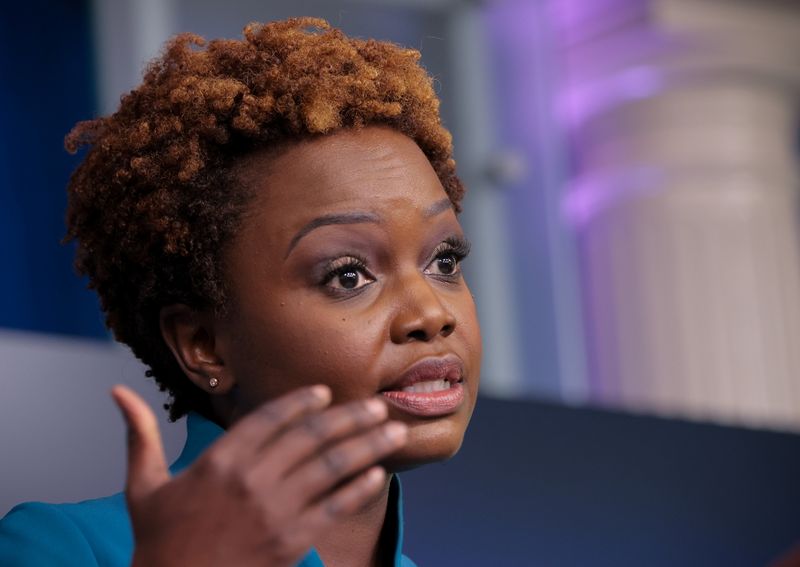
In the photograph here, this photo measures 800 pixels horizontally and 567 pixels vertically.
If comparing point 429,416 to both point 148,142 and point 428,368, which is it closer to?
point 428,368

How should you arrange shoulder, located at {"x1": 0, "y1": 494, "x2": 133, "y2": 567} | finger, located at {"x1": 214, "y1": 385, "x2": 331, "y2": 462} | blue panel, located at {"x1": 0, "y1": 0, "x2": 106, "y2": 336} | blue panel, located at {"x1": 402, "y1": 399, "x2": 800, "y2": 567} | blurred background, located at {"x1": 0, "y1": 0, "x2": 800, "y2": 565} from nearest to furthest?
finger, located at {"x1": 214, "y1": 385, "x2": 331, "y2": 462} → shoulder, located at {"x1": 0, "y1": 494, "x2": 133, "y2": 567} → blue panel, located at {"x1": 402, "y1": 399, "x2": 800, "y2": 567} → blue panel, located at {"x1": 0, "y1": 0, "x2": 106, "y2": 336} → blurred background, located at {"x1": 0, "y1": 0, "x2": 800, "y2": 565}

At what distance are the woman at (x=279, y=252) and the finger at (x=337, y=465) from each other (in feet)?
0.61

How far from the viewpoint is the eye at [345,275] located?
4.17ft

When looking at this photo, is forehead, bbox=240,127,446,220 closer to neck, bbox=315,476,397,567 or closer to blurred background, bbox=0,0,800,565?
neck, bbox=315,476,397,567

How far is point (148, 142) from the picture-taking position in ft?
4.43

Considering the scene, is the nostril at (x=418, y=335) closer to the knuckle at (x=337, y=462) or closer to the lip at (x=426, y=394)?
the lip at (x=426, y=394)

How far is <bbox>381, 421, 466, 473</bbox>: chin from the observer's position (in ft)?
4.06

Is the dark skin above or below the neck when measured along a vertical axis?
above

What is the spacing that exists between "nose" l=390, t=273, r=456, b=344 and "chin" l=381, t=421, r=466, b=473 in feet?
0.25

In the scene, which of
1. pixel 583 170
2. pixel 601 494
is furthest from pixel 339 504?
pixel 583 170

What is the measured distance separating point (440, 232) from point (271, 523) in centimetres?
43

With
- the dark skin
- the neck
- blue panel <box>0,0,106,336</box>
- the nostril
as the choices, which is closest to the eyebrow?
the dark skin

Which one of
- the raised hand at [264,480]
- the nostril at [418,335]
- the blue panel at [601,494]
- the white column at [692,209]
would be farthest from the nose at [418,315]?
the white column at [692,209]

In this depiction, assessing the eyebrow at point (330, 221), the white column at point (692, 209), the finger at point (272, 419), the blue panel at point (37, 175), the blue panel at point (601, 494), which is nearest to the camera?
the finger at point (272, 419)
